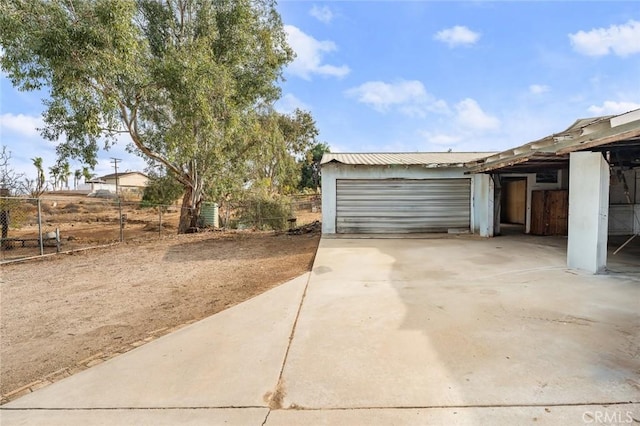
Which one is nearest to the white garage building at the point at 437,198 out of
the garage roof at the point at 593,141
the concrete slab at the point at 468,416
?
the garage roof at the point at 593,141

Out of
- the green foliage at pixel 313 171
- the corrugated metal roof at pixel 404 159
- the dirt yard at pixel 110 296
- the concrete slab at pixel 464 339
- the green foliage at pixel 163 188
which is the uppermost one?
the green foliage at pixel 313 171

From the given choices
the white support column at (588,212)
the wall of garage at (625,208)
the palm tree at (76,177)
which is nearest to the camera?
the white support column at (588,212)

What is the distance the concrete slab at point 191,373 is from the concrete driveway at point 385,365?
0.04ft

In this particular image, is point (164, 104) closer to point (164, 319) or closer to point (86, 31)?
point (86, 31)

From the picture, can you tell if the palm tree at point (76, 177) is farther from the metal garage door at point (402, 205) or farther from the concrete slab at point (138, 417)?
the concrete slab at point (138, 417)

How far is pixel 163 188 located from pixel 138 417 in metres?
14.6

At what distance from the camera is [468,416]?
234cm

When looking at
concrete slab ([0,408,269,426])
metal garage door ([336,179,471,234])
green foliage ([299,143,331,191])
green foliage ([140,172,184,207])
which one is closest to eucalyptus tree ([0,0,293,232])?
green foliage ([140,172,184,207])

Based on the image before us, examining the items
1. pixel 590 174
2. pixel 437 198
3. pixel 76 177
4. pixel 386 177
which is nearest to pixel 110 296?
pixel 590 174

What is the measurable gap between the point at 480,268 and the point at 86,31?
10713 millimetres

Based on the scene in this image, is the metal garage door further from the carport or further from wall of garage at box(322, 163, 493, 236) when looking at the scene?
the carport

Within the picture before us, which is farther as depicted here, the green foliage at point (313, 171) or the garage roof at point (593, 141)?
the green foliage at point (313, 171)

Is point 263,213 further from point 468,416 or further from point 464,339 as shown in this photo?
point 468,416

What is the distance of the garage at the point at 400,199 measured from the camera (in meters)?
12.0
